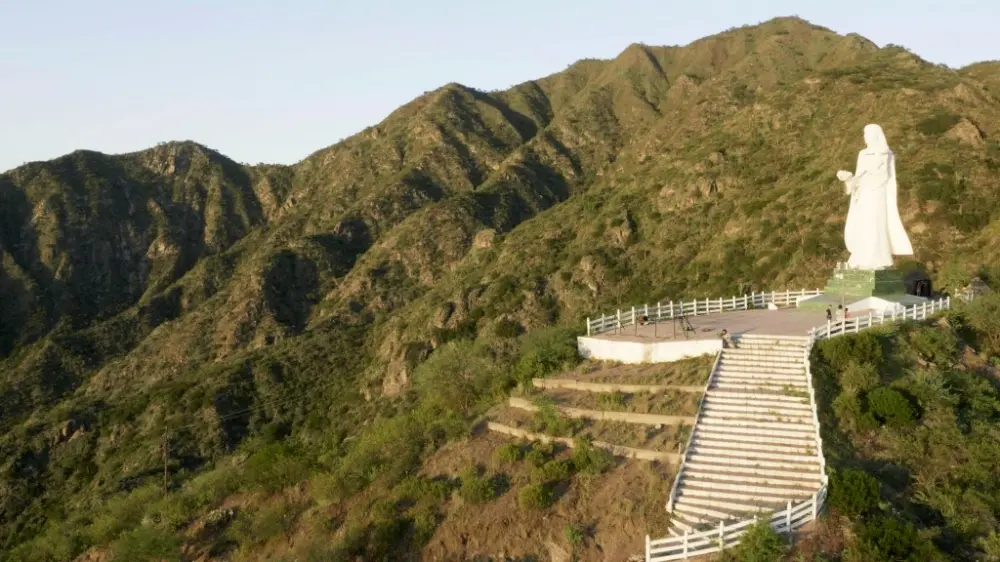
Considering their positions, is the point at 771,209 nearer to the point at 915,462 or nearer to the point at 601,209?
the point at 601,209

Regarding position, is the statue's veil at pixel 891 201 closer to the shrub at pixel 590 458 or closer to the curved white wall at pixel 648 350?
the curved white wall at pixel 648 350

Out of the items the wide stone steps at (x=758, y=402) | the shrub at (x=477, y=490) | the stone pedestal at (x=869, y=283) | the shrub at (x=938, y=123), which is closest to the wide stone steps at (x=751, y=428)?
the wide stone steps at (x=758, y=402)

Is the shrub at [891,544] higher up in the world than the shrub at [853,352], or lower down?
lower down

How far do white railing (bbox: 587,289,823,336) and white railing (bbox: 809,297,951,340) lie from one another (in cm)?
655

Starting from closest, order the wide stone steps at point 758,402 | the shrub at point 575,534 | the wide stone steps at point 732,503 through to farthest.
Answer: the wide stone steps at point 732,503 → the shrub at point 575,534 → the wide stone steps at point 758,402

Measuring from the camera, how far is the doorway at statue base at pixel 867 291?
2627cm

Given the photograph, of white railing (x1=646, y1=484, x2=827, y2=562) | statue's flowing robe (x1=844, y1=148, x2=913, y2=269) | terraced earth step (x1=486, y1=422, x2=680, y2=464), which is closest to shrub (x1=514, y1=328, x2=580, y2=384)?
terraced earth step (x1=486, y1=422, x2=680, y2=464)

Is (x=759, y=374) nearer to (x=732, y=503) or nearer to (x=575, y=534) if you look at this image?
(x=732, y=503)

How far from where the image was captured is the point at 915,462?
54.9 feet

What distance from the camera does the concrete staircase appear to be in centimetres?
1528

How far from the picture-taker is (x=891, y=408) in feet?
58.6

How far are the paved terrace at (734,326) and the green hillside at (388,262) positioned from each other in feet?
11.3

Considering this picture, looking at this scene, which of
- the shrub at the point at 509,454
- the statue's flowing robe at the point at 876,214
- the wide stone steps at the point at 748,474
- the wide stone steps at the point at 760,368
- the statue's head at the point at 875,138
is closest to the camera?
the wide stone steps at the point at 748,474

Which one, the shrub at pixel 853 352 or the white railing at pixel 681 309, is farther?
the white railing at pixel 681 309
